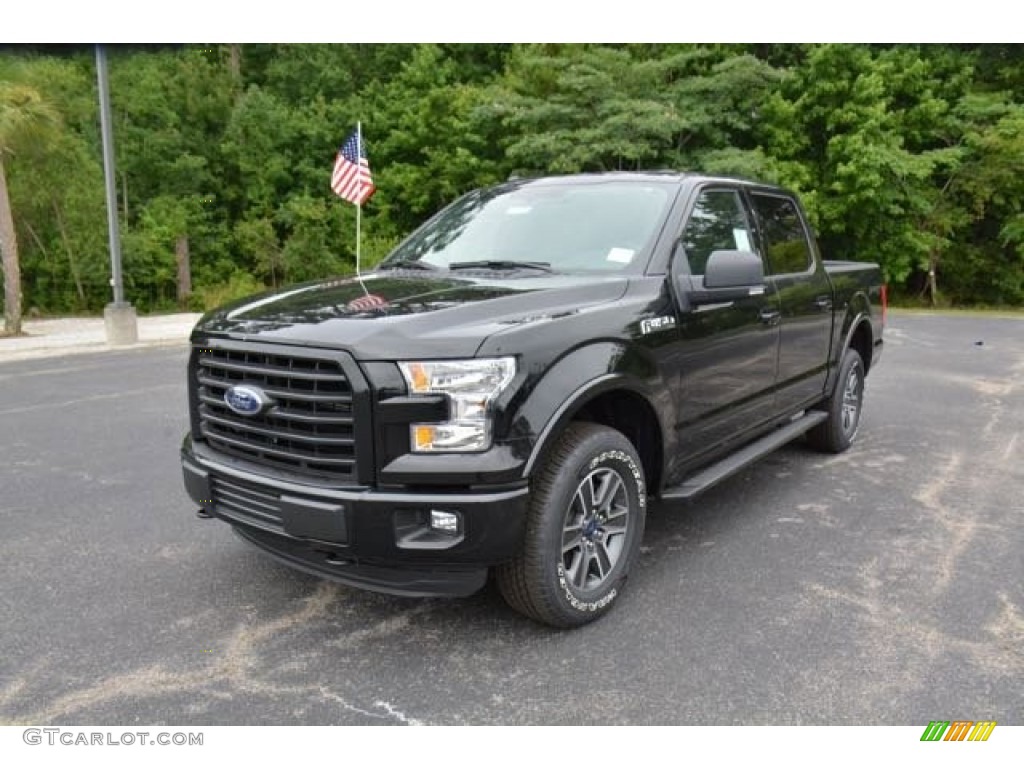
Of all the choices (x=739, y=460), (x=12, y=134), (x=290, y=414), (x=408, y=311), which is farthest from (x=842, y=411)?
(x=12, y=134)

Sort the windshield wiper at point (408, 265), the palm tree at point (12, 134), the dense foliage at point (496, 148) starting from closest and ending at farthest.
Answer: the windshield wiper at point (408, 265) → the palm tree at point (12, 134) → the dense foliage at point (496, 148)

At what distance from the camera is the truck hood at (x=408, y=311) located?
9.47 feet

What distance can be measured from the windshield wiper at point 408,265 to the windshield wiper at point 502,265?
14 centimetres

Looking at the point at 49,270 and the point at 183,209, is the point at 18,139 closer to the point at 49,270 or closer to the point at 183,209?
the point at 49,270

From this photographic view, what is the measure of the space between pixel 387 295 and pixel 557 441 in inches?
37.7

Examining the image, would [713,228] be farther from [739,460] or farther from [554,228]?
[739,460]

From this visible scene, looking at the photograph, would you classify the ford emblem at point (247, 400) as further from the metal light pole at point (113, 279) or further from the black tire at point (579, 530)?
the metal light pole at point (113, 279)

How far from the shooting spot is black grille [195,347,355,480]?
2936 millimetres

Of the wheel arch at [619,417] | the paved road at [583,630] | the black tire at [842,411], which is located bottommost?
the paved road at [583,630]

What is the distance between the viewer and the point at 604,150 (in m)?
22.9

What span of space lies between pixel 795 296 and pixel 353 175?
47.1 ft

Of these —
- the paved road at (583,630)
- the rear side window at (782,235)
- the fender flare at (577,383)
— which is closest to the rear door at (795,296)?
the rear side window at (782,235)

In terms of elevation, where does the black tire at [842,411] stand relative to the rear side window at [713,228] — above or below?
below
